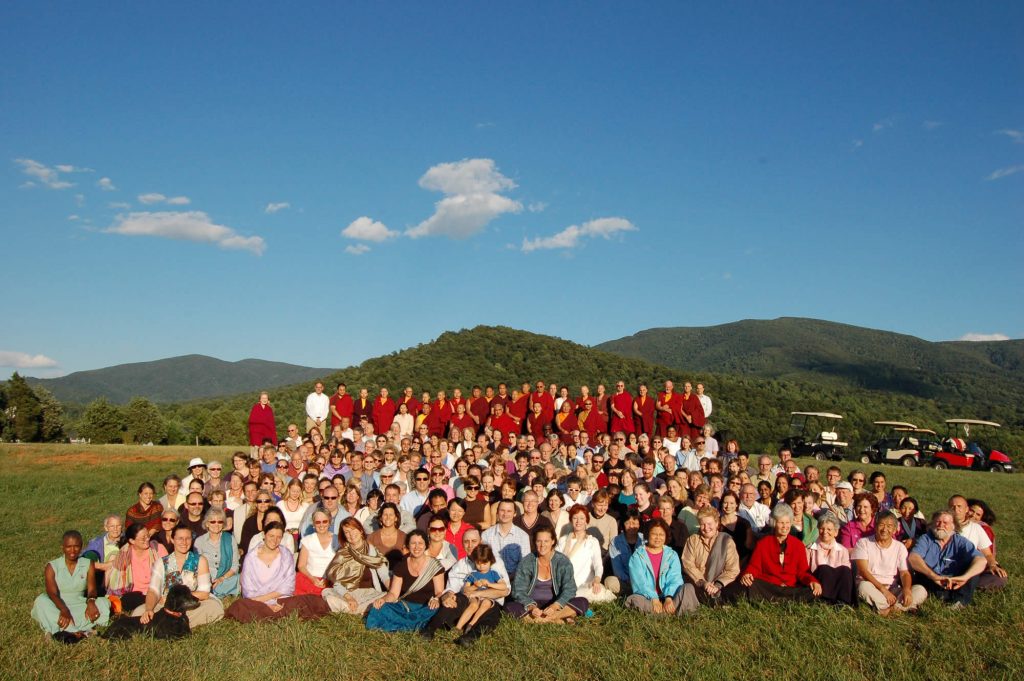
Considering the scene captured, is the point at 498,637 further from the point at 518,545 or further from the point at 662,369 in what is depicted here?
the point at 662,369

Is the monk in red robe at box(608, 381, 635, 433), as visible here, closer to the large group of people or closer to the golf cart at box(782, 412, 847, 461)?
the large group of people

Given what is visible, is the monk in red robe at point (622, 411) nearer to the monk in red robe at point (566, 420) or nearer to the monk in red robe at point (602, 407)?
the monk in red robe at point (602, 407)

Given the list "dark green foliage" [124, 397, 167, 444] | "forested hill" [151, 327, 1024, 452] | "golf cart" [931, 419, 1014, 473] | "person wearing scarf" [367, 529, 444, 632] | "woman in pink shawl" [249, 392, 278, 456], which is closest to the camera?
"person wearing scarf" [367, 529, 444, 632]

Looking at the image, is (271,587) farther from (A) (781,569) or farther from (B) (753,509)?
(B) (753,509)

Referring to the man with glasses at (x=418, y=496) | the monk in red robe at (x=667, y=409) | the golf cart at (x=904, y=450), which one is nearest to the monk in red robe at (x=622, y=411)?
the monk in red robe at (x=667, y=409)

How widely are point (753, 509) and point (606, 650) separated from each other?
324 centimetres

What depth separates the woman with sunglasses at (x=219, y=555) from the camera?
22.0ft

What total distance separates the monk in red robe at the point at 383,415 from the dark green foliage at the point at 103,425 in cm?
4047

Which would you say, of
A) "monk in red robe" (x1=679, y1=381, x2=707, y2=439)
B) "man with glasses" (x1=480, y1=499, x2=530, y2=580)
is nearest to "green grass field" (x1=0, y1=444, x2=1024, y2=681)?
"man with glasses" (x1=480, y1=499, x2=530, y2=580)

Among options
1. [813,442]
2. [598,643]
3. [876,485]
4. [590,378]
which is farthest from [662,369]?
[598,643]

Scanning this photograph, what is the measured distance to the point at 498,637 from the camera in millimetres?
5574

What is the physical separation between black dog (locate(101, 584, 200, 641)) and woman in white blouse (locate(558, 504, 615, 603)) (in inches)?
129

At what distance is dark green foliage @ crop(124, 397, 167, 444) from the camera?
46.4 metres

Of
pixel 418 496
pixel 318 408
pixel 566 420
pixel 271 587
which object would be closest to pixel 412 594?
pixel 271 587
